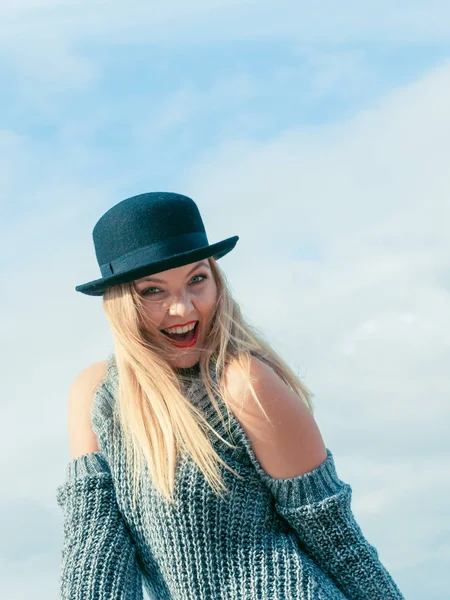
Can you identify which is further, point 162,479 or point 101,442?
point 101,442

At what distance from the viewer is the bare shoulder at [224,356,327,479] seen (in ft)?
11.6

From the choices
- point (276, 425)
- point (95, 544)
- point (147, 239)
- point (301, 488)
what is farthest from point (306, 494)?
point (147, 239)

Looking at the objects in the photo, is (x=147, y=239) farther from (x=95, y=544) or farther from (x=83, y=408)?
(x=95, y=544)

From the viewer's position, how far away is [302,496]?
351 cm

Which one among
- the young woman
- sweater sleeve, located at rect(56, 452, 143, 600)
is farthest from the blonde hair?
sweater sleeve, located at rect(56, 452, 143, 600)

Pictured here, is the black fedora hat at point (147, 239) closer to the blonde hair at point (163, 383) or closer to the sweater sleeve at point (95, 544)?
the blonde hair at point (163, 383)

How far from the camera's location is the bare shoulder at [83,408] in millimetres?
3898

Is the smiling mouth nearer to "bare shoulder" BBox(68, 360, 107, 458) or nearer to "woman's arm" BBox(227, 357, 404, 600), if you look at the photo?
"woman's arm" BBox(227, 357, 404, 600)

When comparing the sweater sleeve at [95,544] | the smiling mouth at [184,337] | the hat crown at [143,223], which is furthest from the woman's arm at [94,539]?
the hat crown at [143,223]

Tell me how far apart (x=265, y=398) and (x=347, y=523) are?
1.93 ft

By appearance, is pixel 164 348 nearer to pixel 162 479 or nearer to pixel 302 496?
pixel 162 479

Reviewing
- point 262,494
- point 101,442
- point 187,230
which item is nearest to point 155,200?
point 187,230

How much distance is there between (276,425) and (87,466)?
85 centimetres

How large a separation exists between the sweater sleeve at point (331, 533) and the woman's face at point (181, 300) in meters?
0.48
